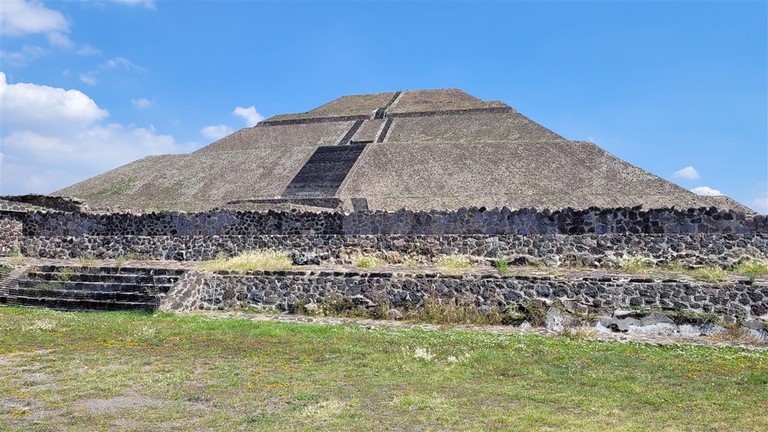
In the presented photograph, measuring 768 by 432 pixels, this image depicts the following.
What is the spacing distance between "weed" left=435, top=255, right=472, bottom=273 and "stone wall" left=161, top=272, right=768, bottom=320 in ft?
2.13

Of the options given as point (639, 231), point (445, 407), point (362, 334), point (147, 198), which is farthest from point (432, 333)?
point (147, 198)

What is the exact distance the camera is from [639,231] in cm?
1447

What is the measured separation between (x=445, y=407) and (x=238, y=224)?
12.8m

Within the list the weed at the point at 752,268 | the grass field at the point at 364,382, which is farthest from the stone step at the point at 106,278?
the weed at the point at 752,268

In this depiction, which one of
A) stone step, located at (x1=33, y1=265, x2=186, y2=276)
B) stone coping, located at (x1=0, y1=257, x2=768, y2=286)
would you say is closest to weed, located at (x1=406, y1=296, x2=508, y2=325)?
stone coping, located at (x1=0, y1=257, x2=768, y2=286)

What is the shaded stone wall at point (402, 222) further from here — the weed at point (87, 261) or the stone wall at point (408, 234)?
the weed at point (87, 261)

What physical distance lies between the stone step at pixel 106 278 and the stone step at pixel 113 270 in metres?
0.12

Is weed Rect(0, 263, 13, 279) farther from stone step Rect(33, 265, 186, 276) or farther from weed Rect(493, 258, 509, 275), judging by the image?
weed Rect(493, 258, 509, 275)

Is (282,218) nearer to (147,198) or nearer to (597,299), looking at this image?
(597,299)

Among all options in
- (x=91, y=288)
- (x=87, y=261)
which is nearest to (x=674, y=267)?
(x=91, y=288)

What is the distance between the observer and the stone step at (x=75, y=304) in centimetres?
1348

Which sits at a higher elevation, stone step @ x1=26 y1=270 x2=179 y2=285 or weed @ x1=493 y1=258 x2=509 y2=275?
weed @ x1=493 y1=258 x2=509 y2=275

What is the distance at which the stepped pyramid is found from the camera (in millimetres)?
34719

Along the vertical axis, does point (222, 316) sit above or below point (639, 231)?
below
